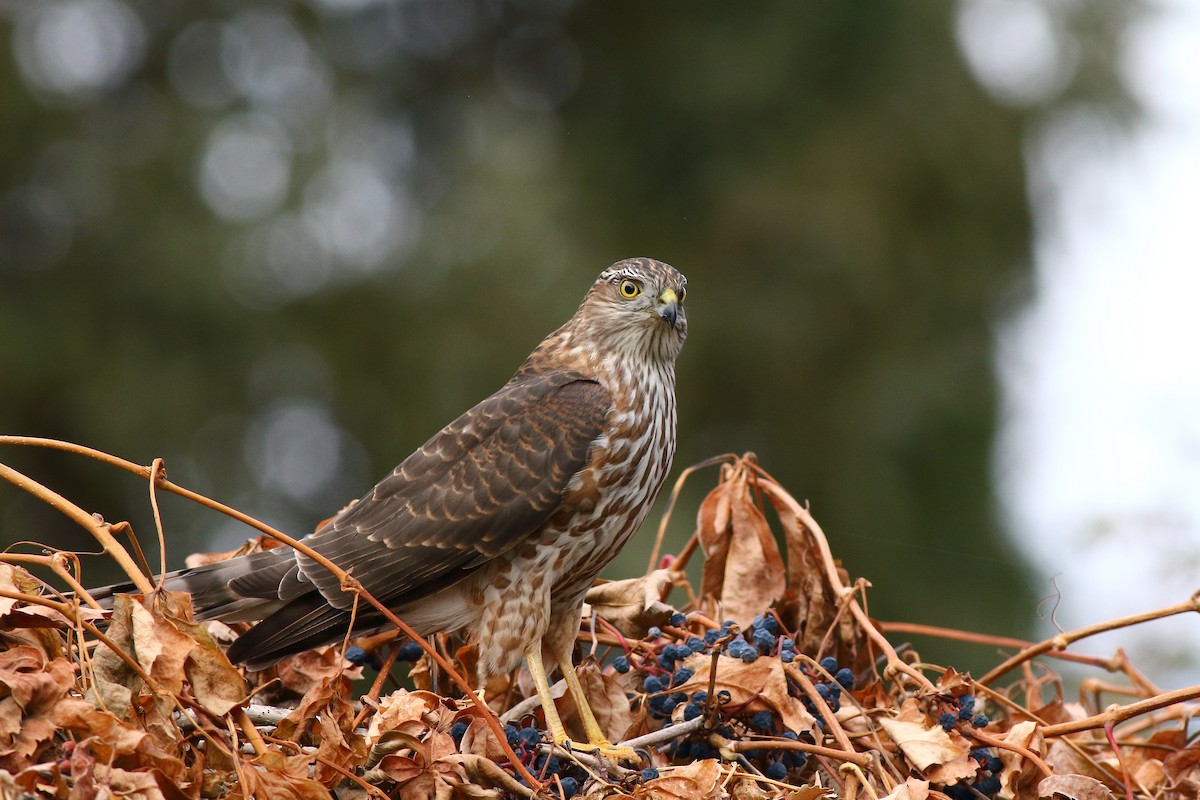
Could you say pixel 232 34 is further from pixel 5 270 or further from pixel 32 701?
pixel 32 701

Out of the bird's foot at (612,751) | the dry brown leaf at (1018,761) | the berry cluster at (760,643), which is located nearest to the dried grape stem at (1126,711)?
the dry brown leaf at (1018,761)

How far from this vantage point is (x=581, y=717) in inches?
114

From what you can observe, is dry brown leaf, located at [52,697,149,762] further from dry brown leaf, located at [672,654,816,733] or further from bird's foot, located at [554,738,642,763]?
dry brown leaf, located at [672,654,816,733]

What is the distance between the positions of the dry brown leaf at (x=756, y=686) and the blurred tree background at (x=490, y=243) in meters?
6.04

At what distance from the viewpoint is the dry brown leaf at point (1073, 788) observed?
2324 mm

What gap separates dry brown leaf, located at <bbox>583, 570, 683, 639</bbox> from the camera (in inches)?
115

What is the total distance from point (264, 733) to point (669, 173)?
404 inches

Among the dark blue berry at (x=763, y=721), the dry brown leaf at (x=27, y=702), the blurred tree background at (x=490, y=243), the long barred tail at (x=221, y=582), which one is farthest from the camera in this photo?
the blurred tree background at (x=490, y=243)

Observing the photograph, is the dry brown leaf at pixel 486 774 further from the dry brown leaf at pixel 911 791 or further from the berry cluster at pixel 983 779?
the berry cluster at pixel 983 779

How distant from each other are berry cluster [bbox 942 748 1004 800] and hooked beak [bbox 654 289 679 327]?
1708 mm

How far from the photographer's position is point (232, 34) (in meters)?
11.9

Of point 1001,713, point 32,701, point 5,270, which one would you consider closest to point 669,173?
point 5,270

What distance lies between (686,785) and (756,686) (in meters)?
0.44

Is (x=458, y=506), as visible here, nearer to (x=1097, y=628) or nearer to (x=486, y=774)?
(x=486, y=774)
